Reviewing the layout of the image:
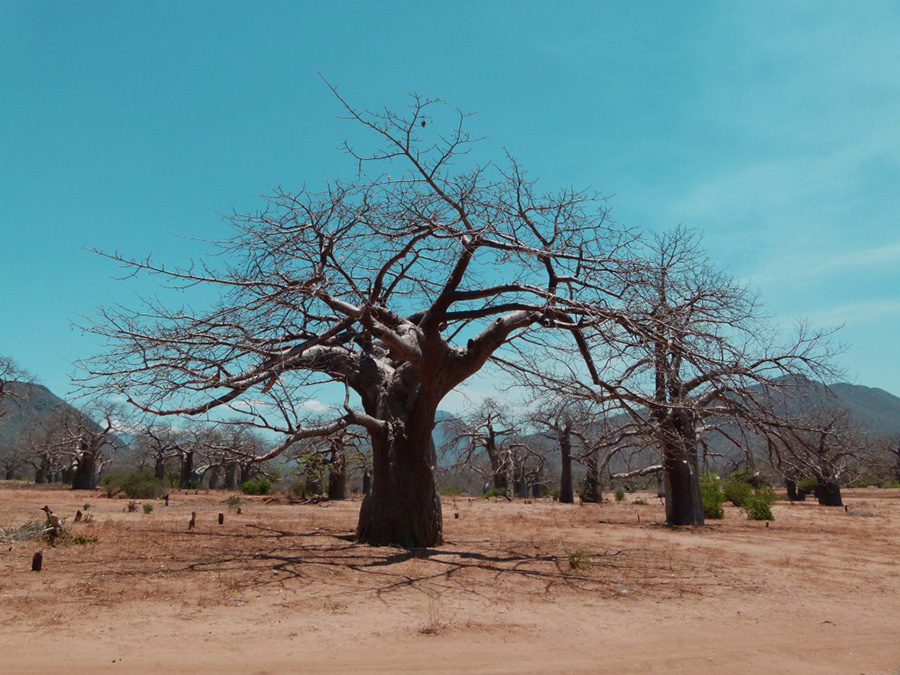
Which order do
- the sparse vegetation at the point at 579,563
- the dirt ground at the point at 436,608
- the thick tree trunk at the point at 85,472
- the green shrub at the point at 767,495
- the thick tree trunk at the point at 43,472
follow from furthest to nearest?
the thick tree trunk at the point at 43,472 < the thick tree trunk at the point at 85,472 < the green shrub at the point at 767,495 < the sparse vegetation at the point at 579,563 < the dirt ground at the point at 436,608

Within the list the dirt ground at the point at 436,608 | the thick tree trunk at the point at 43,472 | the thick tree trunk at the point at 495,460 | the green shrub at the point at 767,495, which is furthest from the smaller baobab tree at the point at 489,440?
the thick tree trunk at the point at 43,472

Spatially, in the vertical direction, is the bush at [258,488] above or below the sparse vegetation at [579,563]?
above

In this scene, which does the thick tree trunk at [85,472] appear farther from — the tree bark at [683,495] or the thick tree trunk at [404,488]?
the tree bark at [683,495]

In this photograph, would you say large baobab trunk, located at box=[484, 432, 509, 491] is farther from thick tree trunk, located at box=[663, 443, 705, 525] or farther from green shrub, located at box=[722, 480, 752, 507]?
thick tree trunk, located at box=[663, 443, 705, 525]

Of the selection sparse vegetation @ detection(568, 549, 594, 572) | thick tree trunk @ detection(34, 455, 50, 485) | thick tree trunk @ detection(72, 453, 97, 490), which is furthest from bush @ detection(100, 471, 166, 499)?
thick tree trunk @ detection(34, 455, 50, 485)

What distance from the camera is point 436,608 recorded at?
553 centimetres

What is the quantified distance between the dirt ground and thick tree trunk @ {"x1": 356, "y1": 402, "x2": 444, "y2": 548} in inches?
15.1

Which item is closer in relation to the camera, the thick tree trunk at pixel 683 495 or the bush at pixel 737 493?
the thick tree trunk at pixel 683 495

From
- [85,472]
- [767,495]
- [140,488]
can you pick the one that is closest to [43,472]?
[85,472]

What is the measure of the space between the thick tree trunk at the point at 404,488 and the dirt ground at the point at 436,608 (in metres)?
0.38

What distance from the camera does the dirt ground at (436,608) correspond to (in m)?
4.30

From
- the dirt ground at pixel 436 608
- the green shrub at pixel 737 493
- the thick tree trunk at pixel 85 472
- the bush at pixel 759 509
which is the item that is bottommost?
the dirt ground at pixel 436 608

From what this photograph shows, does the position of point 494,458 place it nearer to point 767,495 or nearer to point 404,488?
point 767,495

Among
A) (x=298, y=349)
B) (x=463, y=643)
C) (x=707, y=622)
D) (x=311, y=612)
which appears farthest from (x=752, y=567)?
(x=298, y=349)
